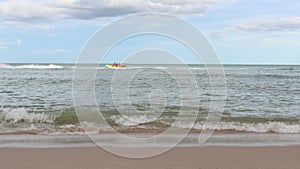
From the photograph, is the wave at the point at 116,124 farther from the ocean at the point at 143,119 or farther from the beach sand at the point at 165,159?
the beach sand at the point at 165,159

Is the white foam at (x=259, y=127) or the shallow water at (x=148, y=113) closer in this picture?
the white foam at (x=259, y=127)

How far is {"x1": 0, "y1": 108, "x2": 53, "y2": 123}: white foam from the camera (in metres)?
13.8

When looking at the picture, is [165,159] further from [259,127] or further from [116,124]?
[259,127]

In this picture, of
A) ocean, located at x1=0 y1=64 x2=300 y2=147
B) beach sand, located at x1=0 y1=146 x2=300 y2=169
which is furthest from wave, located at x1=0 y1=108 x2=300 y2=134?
beach sand, located at x1=0 y1=146 x2=300 y2=169

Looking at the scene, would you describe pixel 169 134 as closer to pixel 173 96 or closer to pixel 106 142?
pixel 106 142

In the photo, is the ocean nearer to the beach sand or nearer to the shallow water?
the shallow water

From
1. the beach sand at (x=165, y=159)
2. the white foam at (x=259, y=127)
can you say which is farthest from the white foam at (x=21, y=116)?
the white foam at (x=259, y=127)

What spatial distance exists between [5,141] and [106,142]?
2.57 metres

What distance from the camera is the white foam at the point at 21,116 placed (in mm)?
13764

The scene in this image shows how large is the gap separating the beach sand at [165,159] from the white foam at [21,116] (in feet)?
18.0

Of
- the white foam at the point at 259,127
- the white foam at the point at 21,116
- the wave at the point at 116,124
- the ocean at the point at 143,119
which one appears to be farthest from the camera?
the white foam at the point at 21,116

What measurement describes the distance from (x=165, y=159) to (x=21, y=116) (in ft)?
27.5

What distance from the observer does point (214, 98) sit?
20453 millimetres

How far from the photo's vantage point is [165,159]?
748cm
